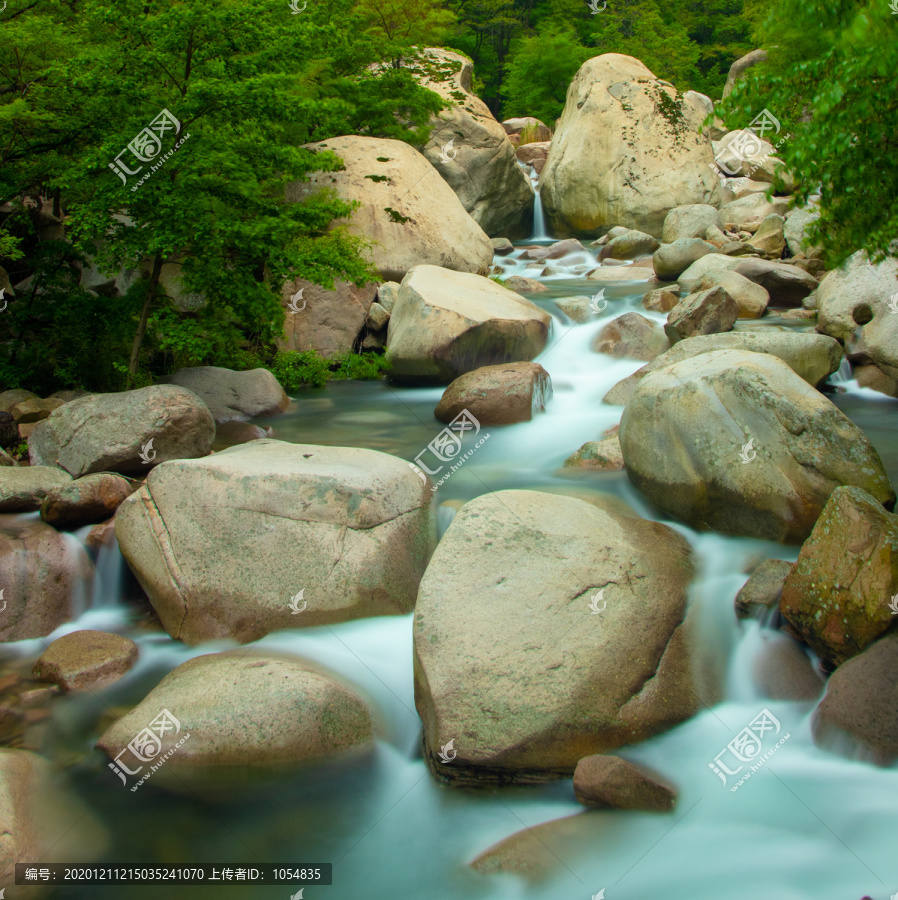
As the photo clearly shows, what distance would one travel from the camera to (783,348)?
25.2 ft

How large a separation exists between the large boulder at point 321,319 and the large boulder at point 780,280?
5.89 meters

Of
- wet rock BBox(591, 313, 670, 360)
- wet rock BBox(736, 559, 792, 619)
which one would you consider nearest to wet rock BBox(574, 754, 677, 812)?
wet rock BBox(736, 559, 792, 619)

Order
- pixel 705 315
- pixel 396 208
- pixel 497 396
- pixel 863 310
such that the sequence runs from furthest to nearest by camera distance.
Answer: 1. pixel 396 208
2. pixel 705 315
3. pixel 863 310
4. pixel 497 396

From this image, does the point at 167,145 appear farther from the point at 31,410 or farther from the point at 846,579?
the point at 846,579

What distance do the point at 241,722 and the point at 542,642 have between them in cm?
169

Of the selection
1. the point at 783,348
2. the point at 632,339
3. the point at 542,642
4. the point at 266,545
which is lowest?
the point at 266,545

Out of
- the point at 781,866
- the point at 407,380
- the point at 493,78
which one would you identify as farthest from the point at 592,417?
the point at 493,78

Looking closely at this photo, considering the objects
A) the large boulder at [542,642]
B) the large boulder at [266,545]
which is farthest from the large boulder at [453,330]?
the large boulder at [542,642]

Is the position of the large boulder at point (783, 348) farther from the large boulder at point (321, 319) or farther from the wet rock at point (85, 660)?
the wet rock at point (85, 660)

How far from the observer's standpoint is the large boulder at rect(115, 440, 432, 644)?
16.1 ft

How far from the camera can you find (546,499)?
4926 mm

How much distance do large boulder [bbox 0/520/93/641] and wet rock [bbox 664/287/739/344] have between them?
276 inches

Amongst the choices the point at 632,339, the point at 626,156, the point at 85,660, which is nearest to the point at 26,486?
the point at 85,660

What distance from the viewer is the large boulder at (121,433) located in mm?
6445
